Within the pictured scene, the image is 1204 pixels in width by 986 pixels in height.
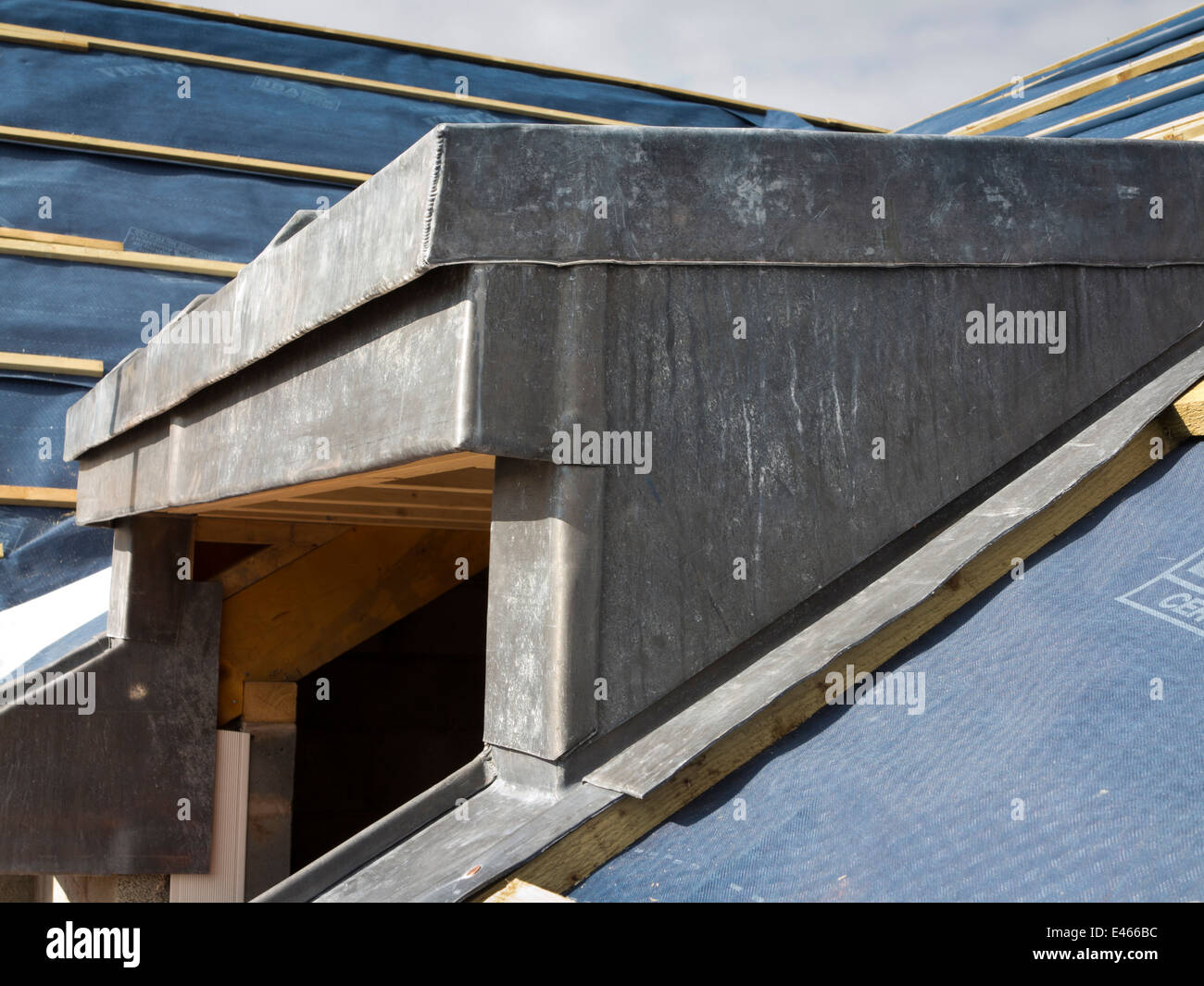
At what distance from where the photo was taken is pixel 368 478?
3342 millimetres

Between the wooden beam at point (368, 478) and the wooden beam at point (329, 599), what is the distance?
1000 mm

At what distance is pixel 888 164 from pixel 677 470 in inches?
41.4

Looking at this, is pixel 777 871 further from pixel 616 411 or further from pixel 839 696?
pixel 616 411

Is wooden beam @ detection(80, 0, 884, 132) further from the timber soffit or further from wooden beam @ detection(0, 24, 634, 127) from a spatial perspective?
the timber soffit

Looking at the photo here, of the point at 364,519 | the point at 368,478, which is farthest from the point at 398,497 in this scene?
the point at 364,519

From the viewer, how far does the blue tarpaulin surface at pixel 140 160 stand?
7250 millimetres

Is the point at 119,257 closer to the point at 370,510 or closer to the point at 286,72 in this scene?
the point at 286,72

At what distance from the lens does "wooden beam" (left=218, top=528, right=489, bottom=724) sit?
5.54m

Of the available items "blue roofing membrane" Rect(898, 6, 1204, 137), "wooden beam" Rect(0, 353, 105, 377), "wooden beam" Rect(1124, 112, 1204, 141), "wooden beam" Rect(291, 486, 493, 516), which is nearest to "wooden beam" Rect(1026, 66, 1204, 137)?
"blue roofing membrane" Rect(898, 6, 1204, 137)

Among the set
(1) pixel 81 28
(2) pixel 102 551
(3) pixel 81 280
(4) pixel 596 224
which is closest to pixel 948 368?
(4) pixel 596 224

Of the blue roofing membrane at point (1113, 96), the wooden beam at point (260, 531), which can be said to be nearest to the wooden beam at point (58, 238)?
the wooden beam at point (260, 531)

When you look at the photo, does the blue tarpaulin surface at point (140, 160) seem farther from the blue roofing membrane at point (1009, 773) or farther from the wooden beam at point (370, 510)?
the blue roofing membrane at point (1009, 773)

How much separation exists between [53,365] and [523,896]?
6.26 m

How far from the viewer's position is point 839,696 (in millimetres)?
2834
